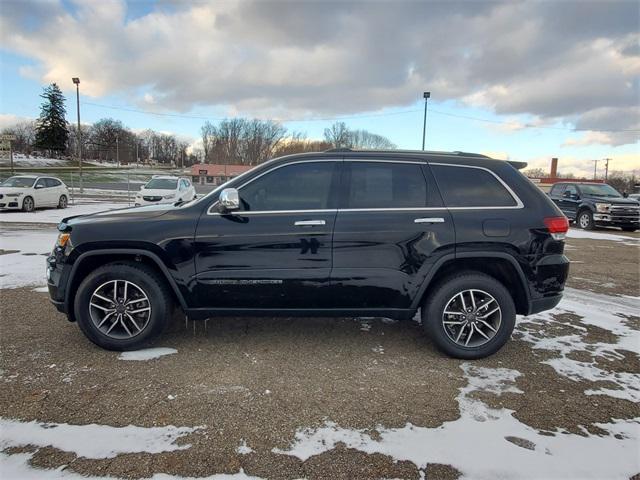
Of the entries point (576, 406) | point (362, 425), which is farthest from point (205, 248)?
point (576, 406)

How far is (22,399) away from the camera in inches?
122

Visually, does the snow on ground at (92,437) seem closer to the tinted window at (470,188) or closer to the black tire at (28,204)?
the tinted window at (470,188)

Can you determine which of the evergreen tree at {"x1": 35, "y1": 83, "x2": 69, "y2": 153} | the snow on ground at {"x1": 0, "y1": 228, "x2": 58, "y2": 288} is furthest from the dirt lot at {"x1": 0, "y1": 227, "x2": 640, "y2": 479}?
the evergreen tree at {"x1": 35, "y1": 83, "x2": 69, "y2": 153}

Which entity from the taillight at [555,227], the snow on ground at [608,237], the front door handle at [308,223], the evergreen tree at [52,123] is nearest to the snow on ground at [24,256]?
the front door handle at [308,223]

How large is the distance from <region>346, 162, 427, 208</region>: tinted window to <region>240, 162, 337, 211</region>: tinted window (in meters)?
0.24

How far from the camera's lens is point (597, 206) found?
16.3 m

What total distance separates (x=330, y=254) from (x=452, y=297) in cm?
118

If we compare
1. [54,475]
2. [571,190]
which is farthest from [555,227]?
[571,190]

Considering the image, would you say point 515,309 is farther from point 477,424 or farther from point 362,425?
point 362,425

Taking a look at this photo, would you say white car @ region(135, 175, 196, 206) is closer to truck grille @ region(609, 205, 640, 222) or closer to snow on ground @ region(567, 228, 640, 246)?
snow on ground @ region(567, 228, 640, 246)

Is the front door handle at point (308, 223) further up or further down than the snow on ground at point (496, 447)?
further up

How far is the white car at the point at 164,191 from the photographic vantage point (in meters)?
16.8

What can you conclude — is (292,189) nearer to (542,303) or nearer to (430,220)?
(430,220)

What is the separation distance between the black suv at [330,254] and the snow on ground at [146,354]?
9cm
